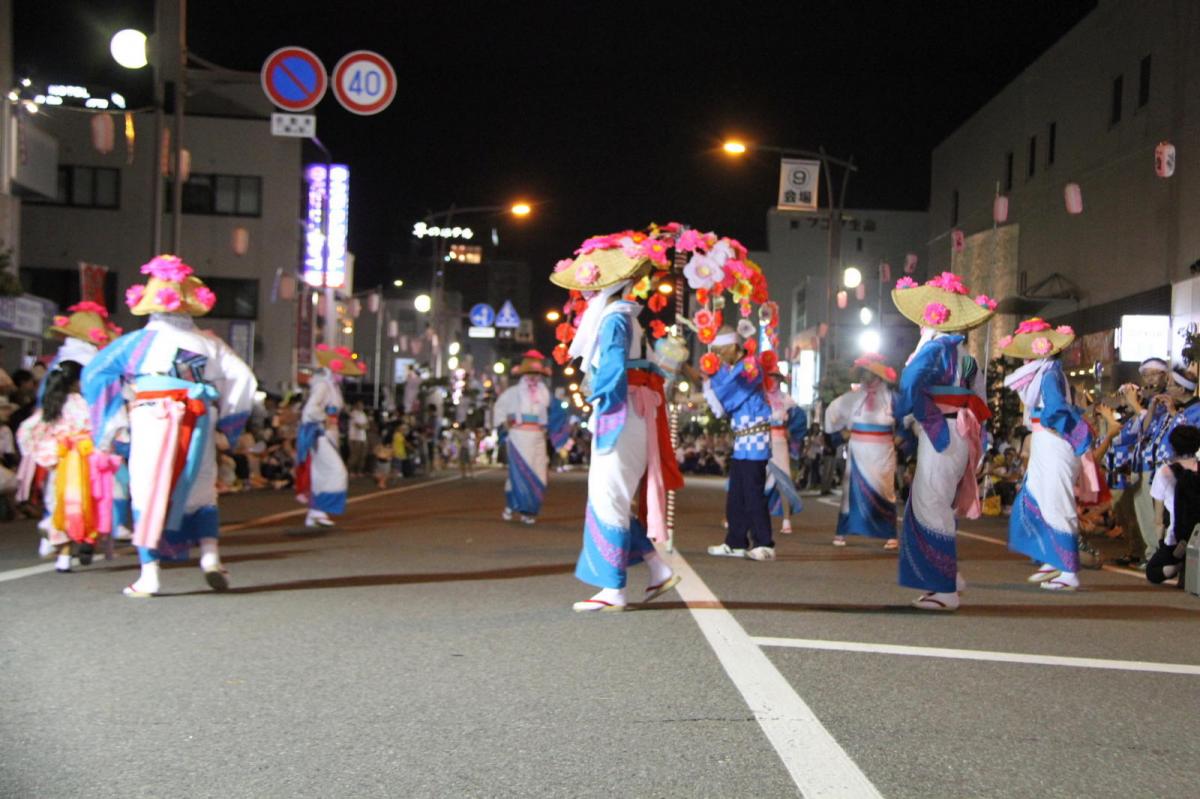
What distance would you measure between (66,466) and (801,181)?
21410 mm

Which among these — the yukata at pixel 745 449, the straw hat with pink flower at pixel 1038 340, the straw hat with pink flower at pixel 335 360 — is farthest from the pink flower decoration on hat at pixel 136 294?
the straw hat with pink flower at pixel 335 360

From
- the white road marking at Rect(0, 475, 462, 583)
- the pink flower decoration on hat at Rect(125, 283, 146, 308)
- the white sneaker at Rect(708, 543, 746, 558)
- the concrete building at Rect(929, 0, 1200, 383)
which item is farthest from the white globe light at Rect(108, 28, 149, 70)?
the concrete building at Rect(929, 0, 1200, 383)

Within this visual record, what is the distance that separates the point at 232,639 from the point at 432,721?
2.05m

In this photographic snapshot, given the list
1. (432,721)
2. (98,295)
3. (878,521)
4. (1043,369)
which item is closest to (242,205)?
(98,295)

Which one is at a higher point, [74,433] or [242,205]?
[242,205]

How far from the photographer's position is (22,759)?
3920mm

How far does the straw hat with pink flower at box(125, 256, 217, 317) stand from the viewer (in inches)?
320

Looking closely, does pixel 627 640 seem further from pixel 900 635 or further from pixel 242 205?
pixel 242 205

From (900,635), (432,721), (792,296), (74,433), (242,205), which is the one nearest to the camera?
(432,721)

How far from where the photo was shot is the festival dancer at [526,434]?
15.6m

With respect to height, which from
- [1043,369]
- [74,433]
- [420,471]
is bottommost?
[420,471]

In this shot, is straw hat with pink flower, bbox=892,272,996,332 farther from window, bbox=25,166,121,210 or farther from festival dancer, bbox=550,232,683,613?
window, bbox=25,166,121,210

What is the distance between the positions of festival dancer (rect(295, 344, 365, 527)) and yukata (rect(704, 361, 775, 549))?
4607mm

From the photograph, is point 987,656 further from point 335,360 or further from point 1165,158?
point 1165,158
